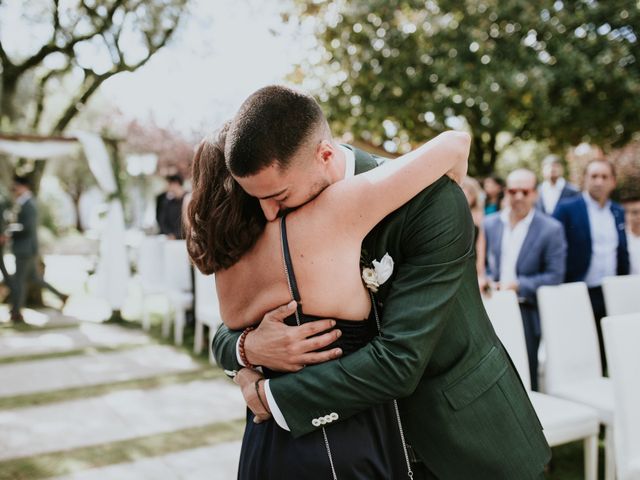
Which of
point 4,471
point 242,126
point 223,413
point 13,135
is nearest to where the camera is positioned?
point 242,126

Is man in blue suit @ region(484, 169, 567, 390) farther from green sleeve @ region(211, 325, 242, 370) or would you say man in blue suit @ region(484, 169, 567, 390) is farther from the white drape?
the white drape

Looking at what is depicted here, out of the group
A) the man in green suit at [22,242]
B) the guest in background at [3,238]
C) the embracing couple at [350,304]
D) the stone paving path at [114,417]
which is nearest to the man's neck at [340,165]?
the embracing couple at [350,304]

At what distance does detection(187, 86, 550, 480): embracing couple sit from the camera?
4.52 feet

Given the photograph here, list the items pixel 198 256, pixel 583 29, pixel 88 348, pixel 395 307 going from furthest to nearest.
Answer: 1. pixel 583 29
2. pixel 88 348
3. pixel 198 256
4. pixel 395 307

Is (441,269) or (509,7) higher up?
(509,7)

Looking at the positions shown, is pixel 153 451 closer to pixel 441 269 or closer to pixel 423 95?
pixel 441 269

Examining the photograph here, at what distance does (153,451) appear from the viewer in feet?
13.9

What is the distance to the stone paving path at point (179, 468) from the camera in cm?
382

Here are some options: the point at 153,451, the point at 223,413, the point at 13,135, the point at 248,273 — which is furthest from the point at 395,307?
the point at 13,135

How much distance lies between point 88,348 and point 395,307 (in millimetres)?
6876

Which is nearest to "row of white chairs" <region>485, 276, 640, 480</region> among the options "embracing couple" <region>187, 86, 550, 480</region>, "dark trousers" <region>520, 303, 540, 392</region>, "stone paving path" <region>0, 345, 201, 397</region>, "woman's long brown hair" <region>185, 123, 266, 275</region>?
"dark trousers" <region>520, 303, 540, 392</region>

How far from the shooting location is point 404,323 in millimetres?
1395

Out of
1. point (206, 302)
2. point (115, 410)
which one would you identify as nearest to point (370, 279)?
point (115, 410)

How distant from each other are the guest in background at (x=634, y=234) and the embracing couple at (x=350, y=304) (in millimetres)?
4464
